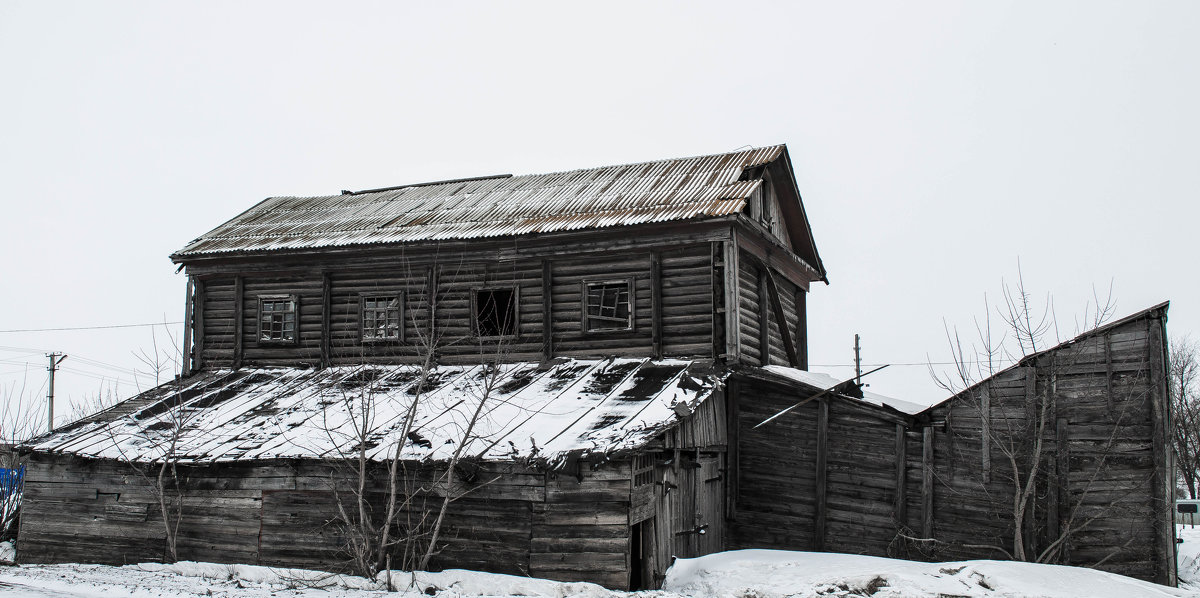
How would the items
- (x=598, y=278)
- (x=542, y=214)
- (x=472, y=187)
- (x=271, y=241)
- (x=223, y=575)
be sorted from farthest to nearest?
(x=472, y=187) < (x=271, y=241) < (x=542, y=214) < (x=598, y=278) < (x=223, y=575)

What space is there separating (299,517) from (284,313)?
6.65 meters

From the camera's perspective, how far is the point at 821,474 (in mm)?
16125

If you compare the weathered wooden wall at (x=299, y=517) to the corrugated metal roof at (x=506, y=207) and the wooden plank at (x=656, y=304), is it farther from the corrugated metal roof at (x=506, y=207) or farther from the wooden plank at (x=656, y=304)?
the corrugated metal roof at (x=506, y=207)

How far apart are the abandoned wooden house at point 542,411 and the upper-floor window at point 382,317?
0.07m

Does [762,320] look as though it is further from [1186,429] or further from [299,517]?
[1186,429]

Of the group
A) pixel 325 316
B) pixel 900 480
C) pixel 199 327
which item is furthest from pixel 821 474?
pixel 199 327

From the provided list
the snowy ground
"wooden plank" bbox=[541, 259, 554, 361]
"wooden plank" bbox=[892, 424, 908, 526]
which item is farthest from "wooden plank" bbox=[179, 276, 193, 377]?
"wooden plank" bbox=[892, 424, 908, 526]

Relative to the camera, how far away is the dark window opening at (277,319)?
20.2 metres

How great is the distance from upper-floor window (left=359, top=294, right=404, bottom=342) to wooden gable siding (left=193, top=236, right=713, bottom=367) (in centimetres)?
16

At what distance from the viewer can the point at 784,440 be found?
1666cm

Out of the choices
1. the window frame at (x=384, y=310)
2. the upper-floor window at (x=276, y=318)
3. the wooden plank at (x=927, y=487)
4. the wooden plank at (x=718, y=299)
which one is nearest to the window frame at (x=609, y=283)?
the wooden plank at (x=718, y=299)

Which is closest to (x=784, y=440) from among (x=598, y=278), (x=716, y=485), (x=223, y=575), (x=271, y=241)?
(x=716, y=485)

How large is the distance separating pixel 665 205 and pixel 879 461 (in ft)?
21.2

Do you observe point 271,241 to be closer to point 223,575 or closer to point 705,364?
point 223,575
